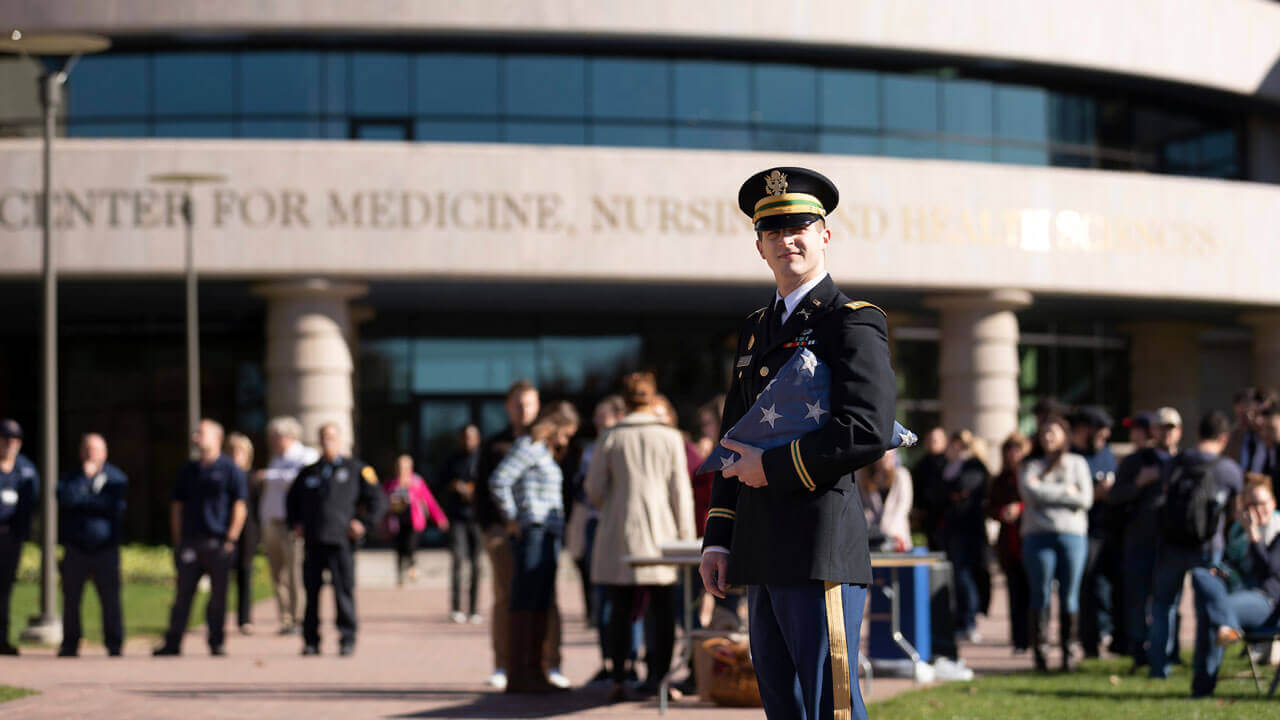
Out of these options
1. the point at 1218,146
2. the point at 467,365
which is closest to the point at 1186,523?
the point at 467,365

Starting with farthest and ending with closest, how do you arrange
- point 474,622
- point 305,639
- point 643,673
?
point 474,622 → point 305,639 → point 643,673

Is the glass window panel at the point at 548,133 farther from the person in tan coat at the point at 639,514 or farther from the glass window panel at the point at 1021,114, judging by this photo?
the person in tan coat at the point at 639,514

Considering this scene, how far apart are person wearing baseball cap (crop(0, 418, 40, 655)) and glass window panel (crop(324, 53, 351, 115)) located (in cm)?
1138

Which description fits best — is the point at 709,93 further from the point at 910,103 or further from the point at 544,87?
the point at 910,103

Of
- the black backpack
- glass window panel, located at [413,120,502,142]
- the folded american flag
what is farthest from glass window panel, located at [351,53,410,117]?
the folded american flag

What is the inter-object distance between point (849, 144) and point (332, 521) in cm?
1441

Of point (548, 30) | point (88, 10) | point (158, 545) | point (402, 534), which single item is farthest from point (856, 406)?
point (158, 545)

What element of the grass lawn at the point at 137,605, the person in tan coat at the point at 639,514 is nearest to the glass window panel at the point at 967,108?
the grass lawn at the point at 137,605

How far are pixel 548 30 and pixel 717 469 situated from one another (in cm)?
1957

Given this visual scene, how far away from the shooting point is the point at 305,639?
13484mm

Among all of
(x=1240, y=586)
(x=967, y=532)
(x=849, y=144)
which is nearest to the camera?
(x=1240, y=586)

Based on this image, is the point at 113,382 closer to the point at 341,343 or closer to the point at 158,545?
the point at 158,545

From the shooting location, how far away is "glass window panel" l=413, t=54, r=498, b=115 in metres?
24.6

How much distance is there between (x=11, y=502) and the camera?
13.9 m
